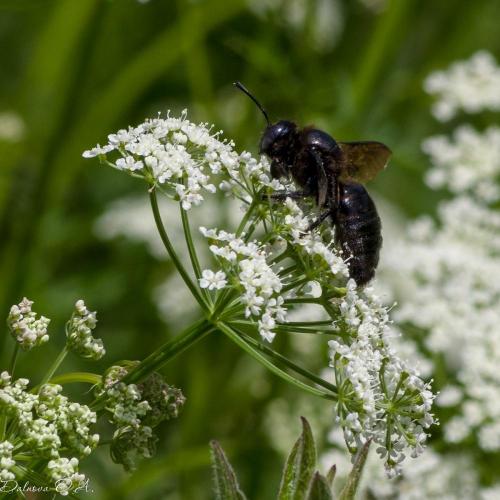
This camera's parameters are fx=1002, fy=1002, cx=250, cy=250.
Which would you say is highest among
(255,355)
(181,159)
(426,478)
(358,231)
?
(358,231)

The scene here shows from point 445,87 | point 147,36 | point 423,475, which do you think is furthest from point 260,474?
point 147,36

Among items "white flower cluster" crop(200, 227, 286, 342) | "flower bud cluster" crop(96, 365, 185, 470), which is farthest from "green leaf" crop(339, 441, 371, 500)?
"flower bud cluster" crop(96, 365, 185, 470)

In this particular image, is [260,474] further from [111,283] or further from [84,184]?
[84,184]

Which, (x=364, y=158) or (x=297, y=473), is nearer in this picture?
(x=297, y=473)

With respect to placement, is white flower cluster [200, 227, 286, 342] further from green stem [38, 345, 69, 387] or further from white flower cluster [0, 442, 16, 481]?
white flower cluster [0, 442, 16, 481]

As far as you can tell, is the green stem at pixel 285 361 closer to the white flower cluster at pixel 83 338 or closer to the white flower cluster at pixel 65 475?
the white flower cluster at pixel 83 338

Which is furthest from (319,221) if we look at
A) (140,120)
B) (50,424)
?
(140,120)

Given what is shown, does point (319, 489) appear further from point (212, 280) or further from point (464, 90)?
point (464, 90)
